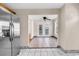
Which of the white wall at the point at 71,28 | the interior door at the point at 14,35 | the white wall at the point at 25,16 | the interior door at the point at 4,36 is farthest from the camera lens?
the white wall at the point at 25,16

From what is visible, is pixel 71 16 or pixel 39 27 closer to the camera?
pixel 71 16

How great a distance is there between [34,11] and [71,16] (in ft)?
6.54

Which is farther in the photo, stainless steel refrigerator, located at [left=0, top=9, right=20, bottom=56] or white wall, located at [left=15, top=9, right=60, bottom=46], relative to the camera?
white wall, located at [left=15, top=9, right=60, bottom=46]

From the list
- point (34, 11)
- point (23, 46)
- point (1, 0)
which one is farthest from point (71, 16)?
point (1, 0)

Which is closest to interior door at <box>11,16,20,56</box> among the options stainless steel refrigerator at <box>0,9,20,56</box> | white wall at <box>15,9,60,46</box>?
stainless steel refrigerator at <box>0,9,20,56</box>

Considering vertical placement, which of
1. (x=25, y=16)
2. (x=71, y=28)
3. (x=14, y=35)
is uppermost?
(x=25, y=16)

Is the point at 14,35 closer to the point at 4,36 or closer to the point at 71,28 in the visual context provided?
the point at 4,36

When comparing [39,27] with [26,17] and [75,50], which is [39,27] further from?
[75,50]

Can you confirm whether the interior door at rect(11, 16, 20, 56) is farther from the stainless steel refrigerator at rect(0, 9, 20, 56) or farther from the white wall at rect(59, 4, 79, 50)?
the white wall at rect(59, 4, 79, 50)

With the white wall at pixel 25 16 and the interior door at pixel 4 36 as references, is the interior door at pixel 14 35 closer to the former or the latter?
the interior door at pixel 4 36

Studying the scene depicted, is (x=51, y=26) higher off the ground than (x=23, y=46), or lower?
higher

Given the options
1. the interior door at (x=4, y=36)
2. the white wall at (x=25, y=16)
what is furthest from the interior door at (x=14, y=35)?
the white wall at (x=25, y=16)

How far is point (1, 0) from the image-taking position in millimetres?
794

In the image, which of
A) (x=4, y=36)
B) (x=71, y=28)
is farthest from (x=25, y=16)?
(x=4, y=36)
